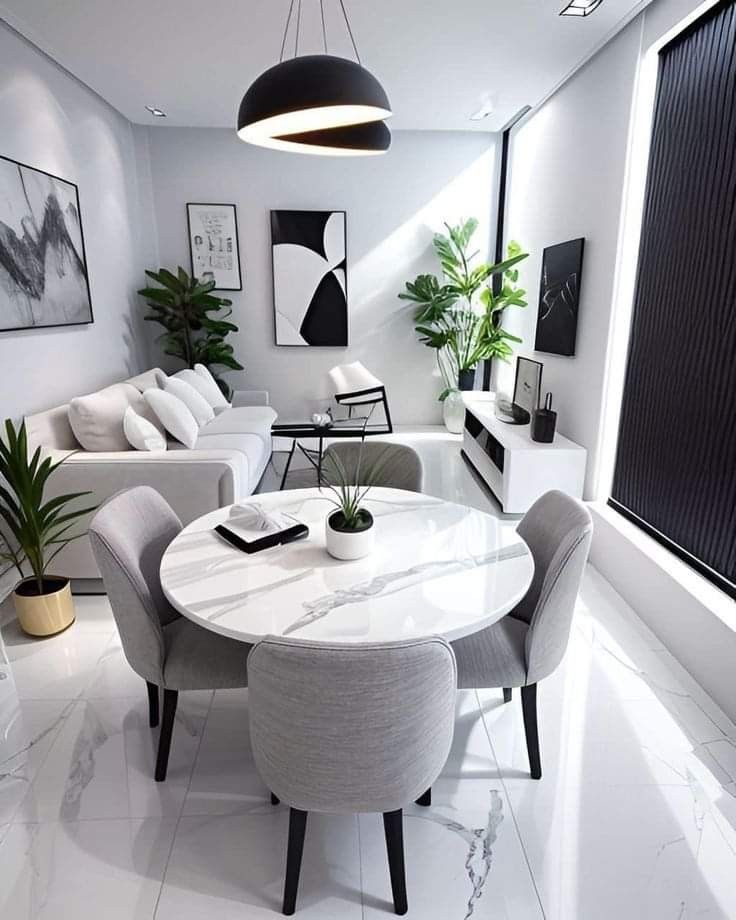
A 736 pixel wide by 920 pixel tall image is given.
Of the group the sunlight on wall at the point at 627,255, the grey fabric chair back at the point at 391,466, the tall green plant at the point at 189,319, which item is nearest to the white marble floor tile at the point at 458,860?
the grey fabric chair back at the point at 391,466

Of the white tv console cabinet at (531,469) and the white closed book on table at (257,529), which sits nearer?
the white closed book on table at (257,529)

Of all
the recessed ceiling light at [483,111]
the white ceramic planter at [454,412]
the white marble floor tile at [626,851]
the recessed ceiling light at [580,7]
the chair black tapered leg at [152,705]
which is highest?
the recessed ceiling light at [483,111]

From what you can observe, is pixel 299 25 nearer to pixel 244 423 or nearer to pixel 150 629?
pixel 244 423

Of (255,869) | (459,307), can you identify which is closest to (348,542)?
(255,869)

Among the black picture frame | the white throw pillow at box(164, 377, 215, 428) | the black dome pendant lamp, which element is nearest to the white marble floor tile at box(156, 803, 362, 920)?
the black dome pendant lamp

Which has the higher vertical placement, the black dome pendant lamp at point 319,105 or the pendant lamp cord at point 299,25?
the pendant lamp cord at point 299,25

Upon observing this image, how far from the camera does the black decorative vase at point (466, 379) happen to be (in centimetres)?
594

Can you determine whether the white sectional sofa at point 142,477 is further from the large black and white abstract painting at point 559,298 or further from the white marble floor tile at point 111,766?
the large black and white abstract painting at point 559,298

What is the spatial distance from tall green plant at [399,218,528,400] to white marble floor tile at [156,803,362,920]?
437 cm

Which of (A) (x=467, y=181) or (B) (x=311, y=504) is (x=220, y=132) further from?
(B) (x=311, y=504)

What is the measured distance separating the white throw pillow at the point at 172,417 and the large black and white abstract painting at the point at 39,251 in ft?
2.70

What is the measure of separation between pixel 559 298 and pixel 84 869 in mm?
3973

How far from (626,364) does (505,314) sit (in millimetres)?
2612

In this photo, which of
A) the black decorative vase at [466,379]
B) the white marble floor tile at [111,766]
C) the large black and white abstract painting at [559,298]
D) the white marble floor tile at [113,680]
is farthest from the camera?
the black decorative vase at [466,379]
